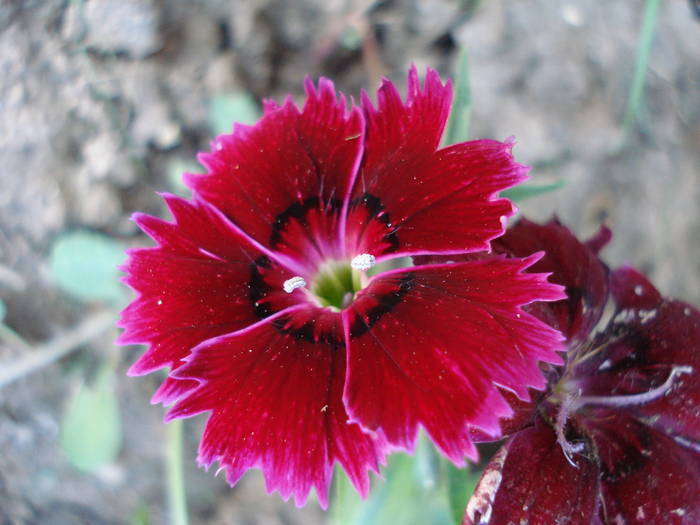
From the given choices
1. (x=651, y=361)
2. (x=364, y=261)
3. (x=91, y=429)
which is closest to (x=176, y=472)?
(x=91, y=429)

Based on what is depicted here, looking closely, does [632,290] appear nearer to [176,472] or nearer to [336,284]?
[336,284]

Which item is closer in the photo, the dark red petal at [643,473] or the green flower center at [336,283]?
the dark red petal at [643,473]

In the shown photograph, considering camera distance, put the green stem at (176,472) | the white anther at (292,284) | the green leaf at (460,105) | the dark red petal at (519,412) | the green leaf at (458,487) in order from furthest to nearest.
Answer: the green stem at (176,472) → the green leaf at (460,105) → the green leaf at (458,487) → the white anther at (292,284) → the dark red petal at (519,412)

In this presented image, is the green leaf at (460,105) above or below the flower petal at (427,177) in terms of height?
above

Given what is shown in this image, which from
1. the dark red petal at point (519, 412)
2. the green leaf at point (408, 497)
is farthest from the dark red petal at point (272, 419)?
the green leaf at point (408, 497)

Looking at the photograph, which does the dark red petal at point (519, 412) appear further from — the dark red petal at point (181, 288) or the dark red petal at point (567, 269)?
the dark red petal at point (181, 288)

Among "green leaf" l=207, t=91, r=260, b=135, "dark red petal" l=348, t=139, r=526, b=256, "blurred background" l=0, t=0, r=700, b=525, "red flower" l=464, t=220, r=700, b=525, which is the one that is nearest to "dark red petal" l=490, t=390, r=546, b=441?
"red flower" l=464, t=220, r=700, b=525
